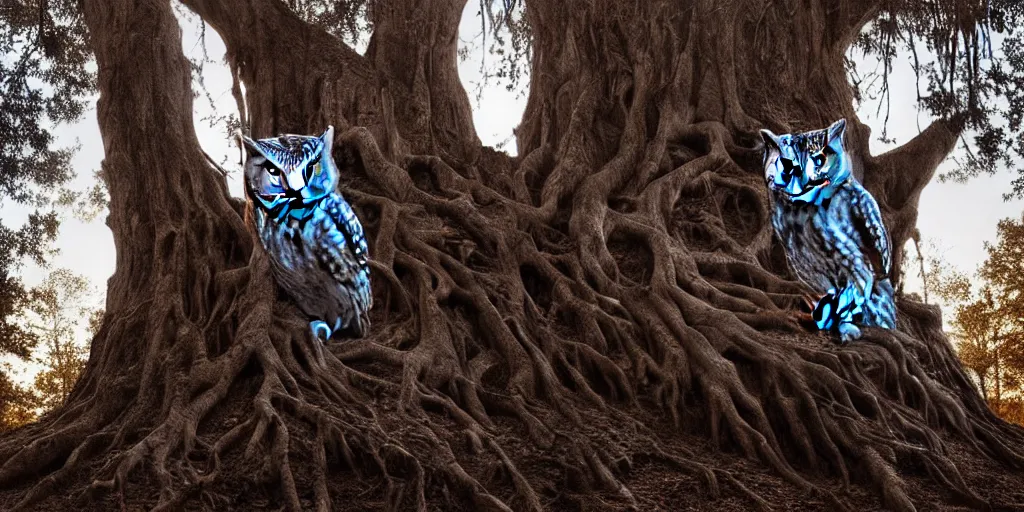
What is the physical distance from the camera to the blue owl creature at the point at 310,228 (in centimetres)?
269

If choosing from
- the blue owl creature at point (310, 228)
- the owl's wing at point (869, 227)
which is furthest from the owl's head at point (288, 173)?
the owl's wing at point (869, 227)

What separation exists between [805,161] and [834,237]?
41 centimetres

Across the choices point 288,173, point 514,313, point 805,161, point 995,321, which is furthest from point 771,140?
point 995,321

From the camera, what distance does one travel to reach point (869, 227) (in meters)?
2.97

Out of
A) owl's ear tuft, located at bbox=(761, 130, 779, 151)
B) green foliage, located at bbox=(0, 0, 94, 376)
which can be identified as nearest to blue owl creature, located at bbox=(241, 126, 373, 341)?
owl's ear tuft, located at bbox=(761, 130, 779, 151)

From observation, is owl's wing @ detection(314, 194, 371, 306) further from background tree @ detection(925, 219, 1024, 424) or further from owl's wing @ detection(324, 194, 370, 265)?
background tree @ detection(925, 219, 1024, 424)

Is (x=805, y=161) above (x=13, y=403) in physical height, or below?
below

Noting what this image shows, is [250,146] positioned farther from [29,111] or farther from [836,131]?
[29,111]

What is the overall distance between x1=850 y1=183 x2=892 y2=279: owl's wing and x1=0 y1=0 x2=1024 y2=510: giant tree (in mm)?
1495

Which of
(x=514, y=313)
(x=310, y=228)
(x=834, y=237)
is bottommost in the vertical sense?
(x=310, y=228)

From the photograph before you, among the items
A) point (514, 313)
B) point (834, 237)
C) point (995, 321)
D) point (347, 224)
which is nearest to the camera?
point (834, 237)

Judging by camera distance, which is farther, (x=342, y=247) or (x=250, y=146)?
(x=342, y=247)

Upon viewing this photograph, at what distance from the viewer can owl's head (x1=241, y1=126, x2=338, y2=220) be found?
266cm

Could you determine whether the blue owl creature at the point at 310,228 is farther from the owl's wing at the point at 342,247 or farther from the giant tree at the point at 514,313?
the giant tree at the point at 514,313
